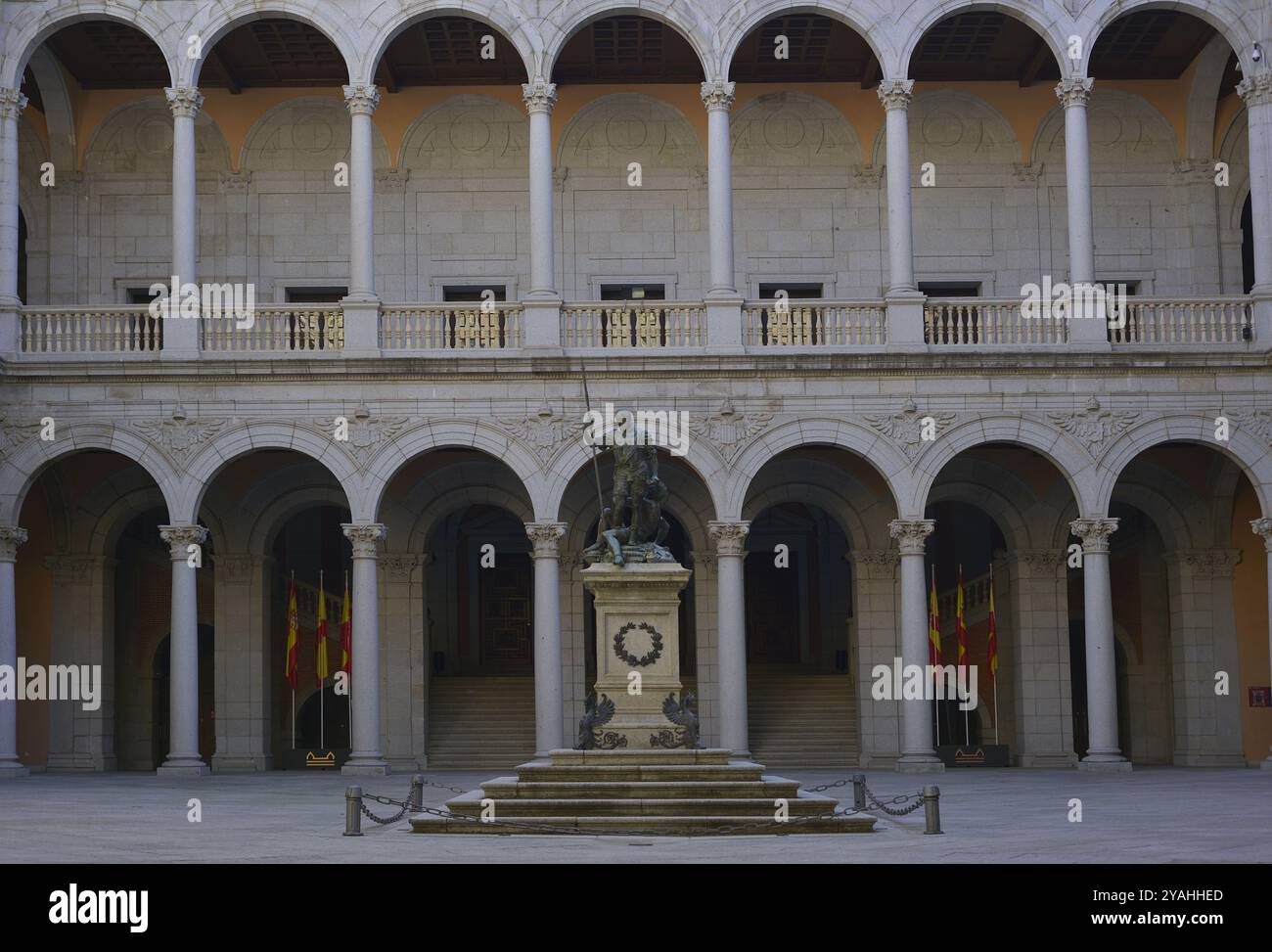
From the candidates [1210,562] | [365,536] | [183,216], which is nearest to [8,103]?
[183,216]

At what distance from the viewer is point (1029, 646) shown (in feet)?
117

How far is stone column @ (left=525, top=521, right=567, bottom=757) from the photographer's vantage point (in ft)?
104

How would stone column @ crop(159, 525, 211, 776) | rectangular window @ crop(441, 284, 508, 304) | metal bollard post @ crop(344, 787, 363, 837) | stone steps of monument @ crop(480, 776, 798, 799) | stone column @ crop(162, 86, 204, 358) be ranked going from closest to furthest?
metal bollard post @ crop(344, 787, 363, 837) → stone steps of monument @ crop(480, 776, 798, 799) → stone column @ crop(159, 525, 211, 776) → stone column @ crop(162, 86, 204, 358) → rectangular window @ crop(441, 284, 508, 304)

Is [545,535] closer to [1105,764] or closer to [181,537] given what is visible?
[181,537]

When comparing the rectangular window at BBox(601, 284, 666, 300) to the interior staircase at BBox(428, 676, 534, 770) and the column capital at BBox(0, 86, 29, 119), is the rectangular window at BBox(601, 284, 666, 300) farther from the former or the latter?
the column capital at BBox(0, 86, 29, 119)

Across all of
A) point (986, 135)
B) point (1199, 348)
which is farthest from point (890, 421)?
point (986, 135)

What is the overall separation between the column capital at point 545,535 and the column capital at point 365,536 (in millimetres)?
2475

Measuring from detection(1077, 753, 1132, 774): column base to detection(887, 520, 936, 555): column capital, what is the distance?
170 inches

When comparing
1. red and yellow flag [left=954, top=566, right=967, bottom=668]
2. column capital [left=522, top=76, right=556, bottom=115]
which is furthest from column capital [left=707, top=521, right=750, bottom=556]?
column capital [left=522, top=76, right=556, bottom=115]

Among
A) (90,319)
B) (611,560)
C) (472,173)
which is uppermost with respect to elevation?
(472,173)

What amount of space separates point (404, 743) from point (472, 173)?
→ 1079 cm

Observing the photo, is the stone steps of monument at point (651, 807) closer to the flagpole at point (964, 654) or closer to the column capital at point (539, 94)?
the column capital at point (539, 94)

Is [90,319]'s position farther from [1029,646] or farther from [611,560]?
[1029,646]

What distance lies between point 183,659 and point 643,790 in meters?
14.2
